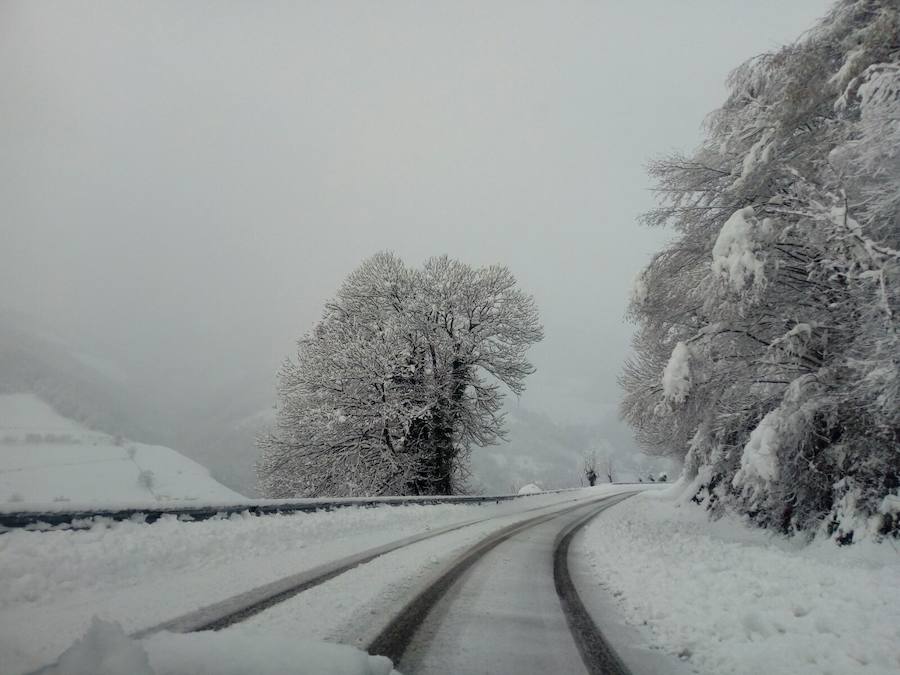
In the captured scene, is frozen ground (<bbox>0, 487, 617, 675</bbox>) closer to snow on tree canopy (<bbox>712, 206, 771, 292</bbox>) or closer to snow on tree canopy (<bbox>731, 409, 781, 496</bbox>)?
snow on tree canopy (<bbox>731, 409, 781, 496</bbox>)

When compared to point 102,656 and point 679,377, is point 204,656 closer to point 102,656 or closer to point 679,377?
point 102,656

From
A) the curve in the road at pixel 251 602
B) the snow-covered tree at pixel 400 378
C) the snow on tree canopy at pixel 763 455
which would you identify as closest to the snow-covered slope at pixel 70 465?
the snow-covered tree at pixel 400 378

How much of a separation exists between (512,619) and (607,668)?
1.00 metres

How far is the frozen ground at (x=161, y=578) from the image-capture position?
10.1 feet

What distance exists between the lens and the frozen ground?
3.08 meters

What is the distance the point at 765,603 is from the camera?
168 inches

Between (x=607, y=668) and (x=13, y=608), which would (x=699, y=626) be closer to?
(x=607, y=668)

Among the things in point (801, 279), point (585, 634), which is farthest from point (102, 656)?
point (801, 279)

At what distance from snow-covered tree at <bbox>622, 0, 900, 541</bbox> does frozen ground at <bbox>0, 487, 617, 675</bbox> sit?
6.09m

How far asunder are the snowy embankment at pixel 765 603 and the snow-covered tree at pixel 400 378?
12526 mm

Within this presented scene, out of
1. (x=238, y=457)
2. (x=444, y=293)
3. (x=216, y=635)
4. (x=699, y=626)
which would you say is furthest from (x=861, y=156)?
(x=238, y=457)

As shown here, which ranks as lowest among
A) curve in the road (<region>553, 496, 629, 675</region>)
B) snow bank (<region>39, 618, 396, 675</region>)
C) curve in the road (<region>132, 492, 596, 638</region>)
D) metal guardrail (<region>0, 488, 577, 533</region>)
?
curve in the road (<region>553, 496, 629, 675</region>)

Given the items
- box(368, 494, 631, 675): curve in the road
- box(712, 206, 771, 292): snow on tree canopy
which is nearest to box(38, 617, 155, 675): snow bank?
box(368, 494, 631, 675): curve in the road

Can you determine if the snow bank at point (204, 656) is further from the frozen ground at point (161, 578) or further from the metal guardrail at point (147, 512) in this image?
the metal guardrail at point (147, 512)
